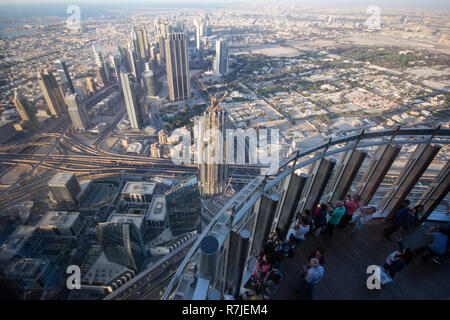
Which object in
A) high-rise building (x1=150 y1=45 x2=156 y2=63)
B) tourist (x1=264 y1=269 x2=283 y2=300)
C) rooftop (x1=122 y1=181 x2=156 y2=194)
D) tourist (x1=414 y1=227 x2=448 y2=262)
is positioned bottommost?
rooftop (x1=122 y1=181 x2=156 y2=194)

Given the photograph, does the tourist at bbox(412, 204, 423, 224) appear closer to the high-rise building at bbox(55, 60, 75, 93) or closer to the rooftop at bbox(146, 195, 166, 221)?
the rooftop at bbox(146, 195, 166, 221)

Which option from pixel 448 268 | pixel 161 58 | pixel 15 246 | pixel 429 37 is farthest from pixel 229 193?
pixel 429 37

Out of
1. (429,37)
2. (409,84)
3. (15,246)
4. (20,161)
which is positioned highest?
(429,37)

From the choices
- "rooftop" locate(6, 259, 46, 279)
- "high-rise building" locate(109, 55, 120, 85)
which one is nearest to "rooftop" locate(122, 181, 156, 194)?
"rooftop" locate(6, 259, 46, 279)

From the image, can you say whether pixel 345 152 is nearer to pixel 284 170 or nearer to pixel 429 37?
pixel 284 170

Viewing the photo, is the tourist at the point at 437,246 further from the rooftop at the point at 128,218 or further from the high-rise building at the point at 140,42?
the high-rise building at the point at 140,42

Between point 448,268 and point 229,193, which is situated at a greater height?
point 448,268

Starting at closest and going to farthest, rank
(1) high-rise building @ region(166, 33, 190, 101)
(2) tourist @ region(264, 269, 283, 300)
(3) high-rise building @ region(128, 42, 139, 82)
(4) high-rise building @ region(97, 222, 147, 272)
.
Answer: (2) tourist @ region(264, 269, 283, 300), (4) high-rise building @ region(97, 222, 147, 272), (1) high-rise building @ region(166, 33, 190, 101), (3) high-rise building @ region(128, 42, 139, 82)
